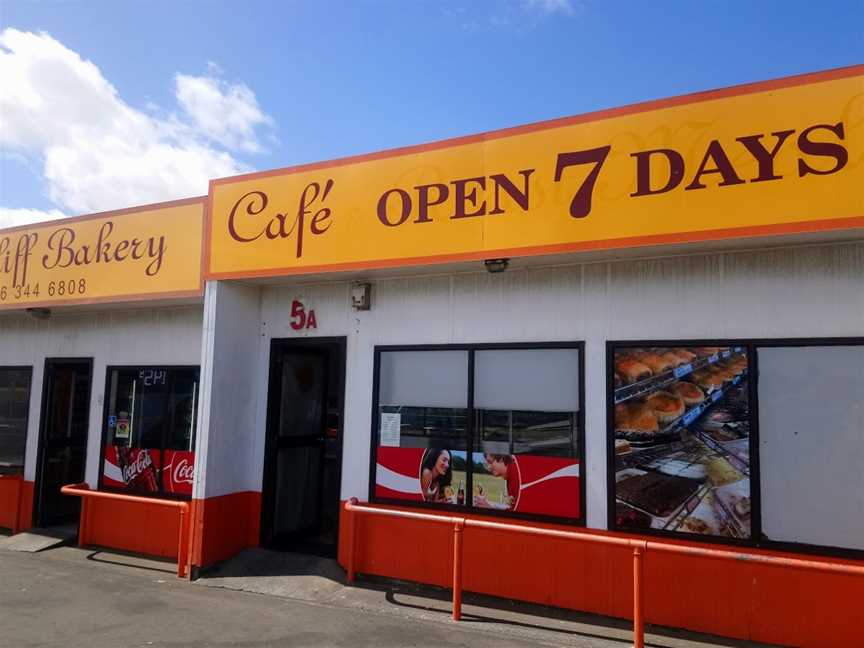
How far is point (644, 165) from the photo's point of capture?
5184 millimetres

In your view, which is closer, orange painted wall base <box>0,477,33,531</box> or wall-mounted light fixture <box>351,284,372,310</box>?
wall-mounted light fixture <box>351,284,372,310</box>

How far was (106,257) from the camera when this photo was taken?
309 inches

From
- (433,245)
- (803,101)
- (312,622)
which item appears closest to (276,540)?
(312,622)

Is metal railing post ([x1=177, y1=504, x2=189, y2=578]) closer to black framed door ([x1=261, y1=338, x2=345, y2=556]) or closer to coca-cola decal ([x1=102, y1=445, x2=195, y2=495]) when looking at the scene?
black framed door ([x1=261, y1=338, x2=345, y2=556])

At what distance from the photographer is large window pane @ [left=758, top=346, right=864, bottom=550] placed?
481 cm

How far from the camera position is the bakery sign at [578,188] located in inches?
183

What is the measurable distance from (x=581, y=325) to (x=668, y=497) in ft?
5.30

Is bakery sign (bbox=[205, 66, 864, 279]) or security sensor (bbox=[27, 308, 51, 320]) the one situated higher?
bakery sign (bbox=[205, 66, 864, 279])

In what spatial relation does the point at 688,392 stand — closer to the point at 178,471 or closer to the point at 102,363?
the point at 178,471

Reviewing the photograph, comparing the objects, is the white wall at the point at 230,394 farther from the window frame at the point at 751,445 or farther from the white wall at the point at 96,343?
the window frame at the point at 751,445

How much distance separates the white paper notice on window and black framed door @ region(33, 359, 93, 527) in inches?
187

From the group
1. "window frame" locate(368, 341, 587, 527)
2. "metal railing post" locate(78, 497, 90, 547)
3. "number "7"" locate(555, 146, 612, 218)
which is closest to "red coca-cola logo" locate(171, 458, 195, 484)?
"metal railing post" locate(78, 497, 90, 547)

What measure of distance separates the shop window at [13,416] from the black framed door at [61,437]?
1.37 ft

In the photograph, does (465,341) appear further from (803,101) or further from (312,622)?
(803,101)
